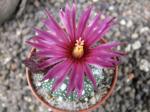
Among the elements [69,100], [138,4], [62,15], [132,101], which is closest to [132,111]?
[132,101]

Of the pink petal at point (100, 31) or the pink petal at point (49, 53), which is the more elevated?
the pink petal at point (100, 31)

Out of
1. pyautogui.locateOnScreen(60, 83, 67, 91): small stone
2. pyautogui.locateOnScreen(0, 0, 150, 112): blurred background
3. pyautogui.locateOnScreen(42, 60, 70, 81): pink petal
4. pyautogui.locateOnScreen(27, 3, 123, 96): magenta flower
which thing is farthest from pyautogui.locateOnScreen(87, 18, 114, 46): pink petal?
pyautogui.locateOnScreen(0, 0, 150, 112): blurred background

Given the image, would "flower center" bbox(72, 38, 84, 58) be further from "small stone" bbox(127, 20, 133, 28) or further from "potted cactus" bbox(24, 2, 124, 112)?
"small stone" bbox(127, 20, 133, 28)

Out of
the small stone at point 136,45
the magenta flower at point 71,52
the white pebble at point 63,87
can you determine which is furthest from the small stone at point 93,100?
the small stone at point 136,45

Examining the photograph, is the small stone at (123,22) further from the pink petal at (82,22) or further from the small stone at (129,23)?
the pink petal at (82,22)

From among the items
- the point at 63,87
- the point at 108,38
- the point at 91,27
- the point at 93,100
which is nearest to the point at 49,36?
the point at 91,27

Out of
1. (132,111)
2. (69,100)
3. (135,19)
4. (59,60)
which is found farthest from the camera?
(135,19)

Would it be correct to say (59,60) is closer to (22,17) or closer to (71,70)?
(71,70)
